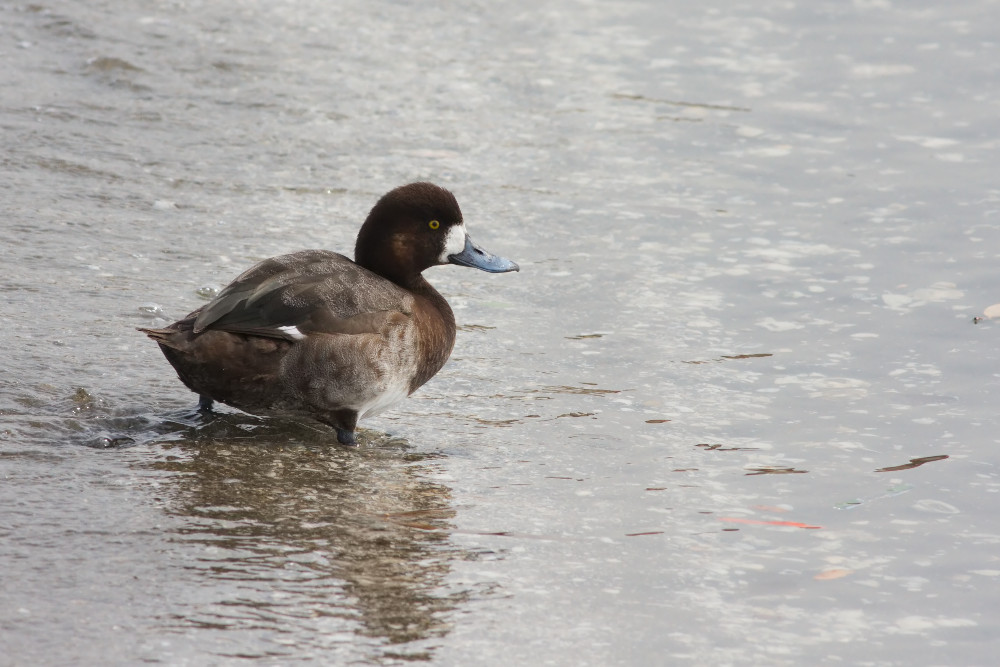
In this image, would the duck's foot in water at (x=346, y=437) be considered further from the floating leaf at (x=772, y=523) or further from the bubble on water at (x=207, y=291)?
the floating leaf at (x=772, y=523)

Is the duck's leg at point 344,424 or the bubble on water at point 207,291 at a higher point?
the bubble on water at point 207,291

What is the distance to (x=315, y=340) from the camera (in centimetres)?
518

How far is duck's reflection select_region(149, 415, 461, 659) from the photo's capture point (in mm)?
3801

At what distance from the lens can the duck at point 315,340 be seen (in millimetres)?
5082

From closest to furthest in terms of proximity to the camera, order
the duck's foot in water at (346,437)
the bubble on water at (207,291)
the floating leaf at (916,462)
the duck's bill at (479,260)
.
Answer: the floating leaf at (916,462)
the duck's foot in water at (346,437)
the duck's bill at (479,260)
the bubble on water at (207,291)

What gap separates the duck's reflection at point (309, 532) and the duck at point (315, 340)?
0.22 meters

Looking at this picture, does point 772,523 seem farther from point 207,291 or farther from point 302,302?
point 207,291

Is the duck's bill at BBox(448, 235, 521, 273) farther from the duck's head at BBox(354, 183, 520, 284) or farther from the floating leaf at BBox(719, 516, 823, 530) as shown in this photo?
the floating leaf at BBox(719, 516, 823, 530)

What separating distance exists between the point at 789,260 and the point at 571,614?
3995 millimetres

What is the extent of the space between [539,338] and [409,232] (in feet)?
3.59

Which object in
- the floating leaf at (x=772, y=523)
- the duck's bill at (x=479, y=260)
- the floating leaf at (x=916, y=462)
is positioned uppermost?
the duck's bill at (x=479, y=260)

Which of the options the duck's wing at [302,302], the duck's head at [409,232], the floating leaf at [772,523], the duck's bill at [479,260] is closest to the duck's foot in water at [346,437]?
the duck's wing at [302,302]

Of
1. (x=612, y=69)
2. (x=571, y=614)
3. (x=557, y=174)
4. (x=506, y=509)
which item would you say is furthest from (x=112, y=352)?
(x=612, y=69)

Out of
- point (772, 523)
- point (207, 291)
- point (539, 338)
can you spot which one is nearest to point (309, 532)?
point (772, 523)
